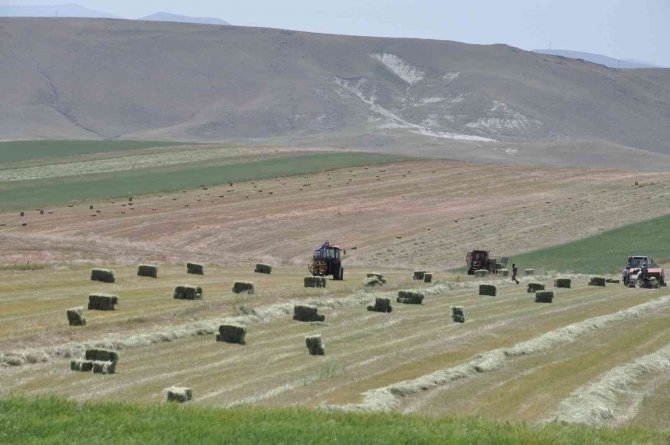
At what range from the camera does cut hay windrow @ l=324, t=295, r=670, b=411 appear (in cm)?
2416

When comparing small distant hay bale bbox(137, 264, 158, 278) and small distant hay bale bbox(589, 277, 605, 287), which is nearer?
small distant hay bale bbox(137, 264, 158, 278)

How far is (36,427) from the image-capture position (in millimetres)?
17859

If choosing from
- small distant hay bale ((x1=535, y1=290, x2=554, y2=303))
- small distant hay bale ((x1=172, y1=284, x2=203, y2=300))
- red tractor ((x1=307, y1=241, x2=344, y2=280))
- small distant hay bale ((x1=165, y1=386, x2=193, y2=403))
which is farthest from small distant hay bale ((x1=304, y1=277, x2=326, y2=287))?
small distant hay bale ((x1=165, y1=386, x2=193, y2=403))

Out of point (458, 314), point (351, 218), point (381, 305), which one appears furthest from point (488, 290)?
point (351, 218)

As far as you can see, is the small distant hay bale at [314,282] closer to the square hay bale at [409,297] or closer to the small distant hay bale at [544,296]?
the square hay bale at [409,297]

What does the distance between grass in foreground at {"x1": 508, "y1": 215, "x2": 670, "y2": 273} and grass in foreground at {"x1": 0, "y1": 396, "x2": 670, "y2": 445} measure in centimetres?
4726

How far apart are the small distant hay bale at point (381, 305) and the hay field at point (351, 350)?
0.60 meters

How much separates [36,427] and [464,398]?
10.2m

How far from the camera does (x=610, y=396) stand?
26.3 metres

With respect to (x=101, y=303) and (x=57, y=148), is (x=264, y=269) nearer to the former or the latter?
(x=101, y=303)

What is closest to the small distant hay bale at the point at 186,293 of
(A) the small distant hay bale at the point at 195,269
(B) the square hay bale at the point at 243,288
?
(B) the square hay bale at the point at 243,288

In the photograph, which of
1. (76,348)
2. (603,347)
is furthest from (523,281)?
(76,348)

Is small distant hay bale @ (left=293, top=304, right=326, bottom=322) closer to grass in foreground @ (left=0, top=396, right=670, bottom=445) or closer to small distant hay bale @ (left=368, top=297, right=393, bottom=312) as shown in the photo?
small distant hay bale @ (left=368, top=297, right=393, bottom=312)

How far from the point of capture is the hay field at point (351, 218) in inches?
2744
